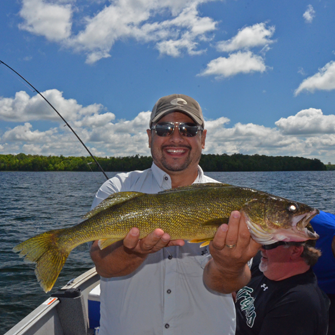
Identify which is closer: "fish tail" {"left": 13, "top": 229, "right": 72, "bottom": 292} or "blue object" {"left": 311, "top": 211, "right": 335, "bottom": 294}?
"fish tail" {"left": 13, "top": 229, "right": 72, "bottom": 292}

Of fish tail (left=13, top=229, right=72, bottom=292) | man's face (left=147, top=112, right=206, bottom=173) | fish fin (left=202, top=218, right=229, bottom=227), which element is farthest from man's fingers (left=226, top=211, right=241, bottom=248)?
fish tail (left=13, top=229, right=72, bottom=292)

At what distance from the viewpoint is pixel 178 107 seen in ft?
13.0

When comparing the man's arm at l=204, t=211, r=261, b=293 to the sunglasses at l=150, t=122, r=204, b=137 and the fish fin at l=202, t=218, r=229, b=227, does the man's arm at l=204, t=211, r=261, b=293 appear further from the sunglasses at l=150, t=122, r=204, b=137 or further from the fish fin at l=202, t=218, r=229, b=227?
the sunglasses at l=150, t=122, r=204, b=137

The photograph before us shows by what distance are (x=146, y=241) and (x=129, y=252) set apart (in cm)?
27

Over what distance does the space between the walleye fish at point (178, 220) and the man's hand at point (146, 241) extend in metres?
0.07

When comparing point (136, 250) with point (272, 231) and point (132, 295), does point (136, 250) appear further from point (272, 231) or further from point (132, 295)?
point (272, 231)

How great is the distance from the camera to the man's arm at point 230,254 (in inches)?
117

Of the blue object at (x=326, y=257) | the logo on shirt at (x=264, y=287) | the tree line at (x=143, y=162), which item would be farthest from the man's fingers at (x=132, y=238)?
the tree line at (x=143, y=162)

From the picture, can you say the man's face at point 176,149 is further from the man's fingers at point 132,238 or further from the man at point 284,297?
the man at point 284,297

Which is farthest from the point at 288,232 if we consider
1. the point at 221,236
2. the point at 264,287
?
the point at 264,287

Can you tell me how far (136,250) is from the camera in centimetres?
311

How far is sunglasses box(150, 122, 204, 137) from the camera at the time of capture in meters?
3.93

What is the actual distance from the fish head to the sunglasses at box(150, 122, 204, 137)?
4.26 ft

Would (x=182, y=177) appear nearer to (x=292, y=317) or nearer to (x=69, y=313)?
(x=292, y=317)
